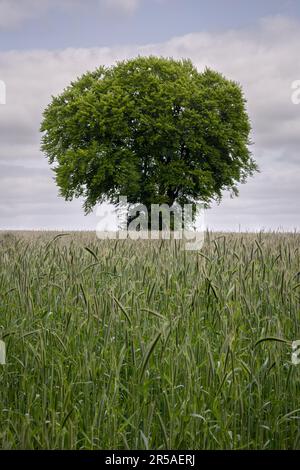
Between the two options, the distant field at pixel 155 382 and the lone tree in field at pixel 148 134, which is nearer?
the distant field at pixel 155 382

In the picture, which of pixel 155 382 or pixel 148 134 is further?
pixel 148 134

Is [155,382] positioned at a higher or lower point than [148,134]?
lower

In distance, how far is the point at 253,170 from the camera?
3844 cm

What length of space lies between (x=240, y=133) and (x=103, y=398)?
34.7 m

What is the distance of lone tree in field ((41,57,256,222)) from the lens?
3350 centimetres

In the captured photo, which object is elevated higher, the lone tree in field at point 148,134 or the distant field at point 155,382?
the lone tree in field at point 148,134

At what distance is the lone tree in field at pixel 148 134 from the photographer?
3350cm

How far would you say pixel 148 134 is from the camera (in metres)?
34.3
